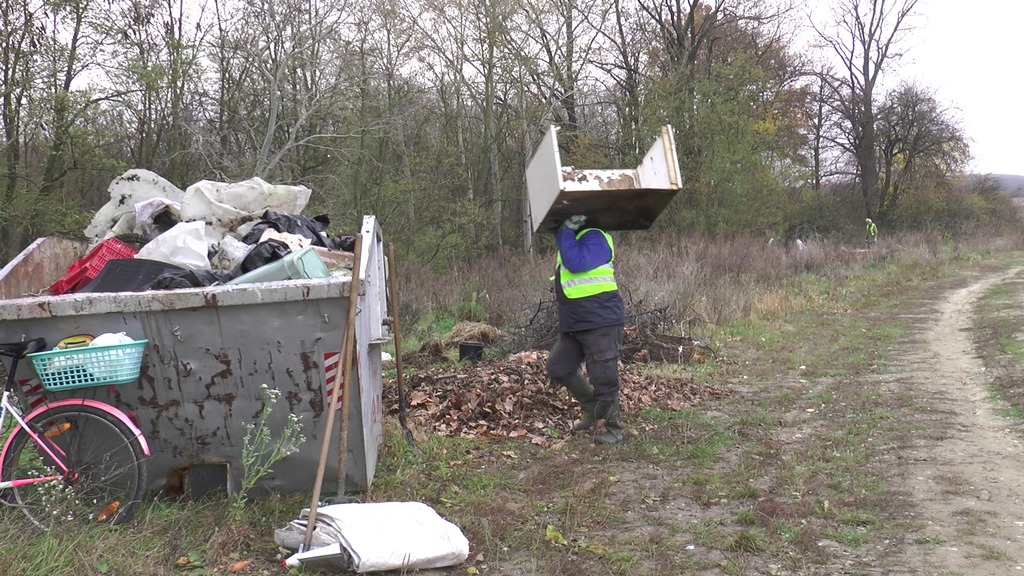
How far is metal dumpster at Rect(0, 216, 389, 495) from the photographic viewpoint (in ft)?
11.9

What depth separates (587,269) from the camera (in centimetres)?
513

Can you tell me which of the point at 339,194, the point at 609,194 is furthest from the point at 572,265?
the point at 339,194

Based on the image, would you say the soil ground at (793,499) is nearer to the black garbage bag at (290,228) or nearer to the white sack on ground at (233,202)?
the black garbage bag at (290,228)

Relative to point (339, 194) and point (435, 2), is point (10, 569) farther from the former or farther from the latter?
point (435, 2)

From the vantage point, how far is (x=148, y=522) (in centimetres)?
362

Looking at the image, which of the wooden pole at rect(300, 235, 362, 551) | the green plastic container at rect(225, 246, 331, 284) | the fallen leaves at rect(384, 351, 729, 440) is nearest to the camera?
the wooden pole at rect(300, 235, 362, 551)

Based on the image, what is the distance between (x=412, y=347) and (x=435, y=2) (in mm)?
14157

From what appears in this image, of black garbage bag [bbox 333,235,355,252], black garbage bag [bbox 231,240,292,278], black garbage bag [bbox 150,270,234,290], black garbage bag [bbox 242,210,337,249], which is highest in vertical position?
black garbage bag [bbox 242,210,337,249]

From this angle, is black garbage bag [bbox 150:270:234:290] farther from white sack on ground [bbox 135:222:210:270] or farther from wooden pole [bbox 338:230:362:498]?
wooden pole [bbox 338:230:362:498]

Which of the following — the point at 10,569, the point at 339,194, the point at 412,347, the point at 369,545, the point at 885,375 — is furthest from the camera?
the point at 339,194

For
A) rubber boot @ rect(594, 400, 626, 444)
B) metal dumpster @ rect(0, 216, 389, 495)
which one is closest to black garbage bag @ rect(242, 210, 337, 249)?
metal dumpster @ rect(0, 216, 389, 495)

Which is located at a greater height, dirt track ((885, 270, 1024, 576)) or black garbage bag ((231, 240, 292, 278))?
black garbage bag ((231, 240, 292, 278))

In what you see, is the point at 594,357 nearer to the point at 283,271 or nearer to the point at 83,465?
the point at 283,271

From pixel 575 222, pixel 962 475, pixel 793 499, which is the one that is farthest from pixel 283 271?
pixel 962 475
